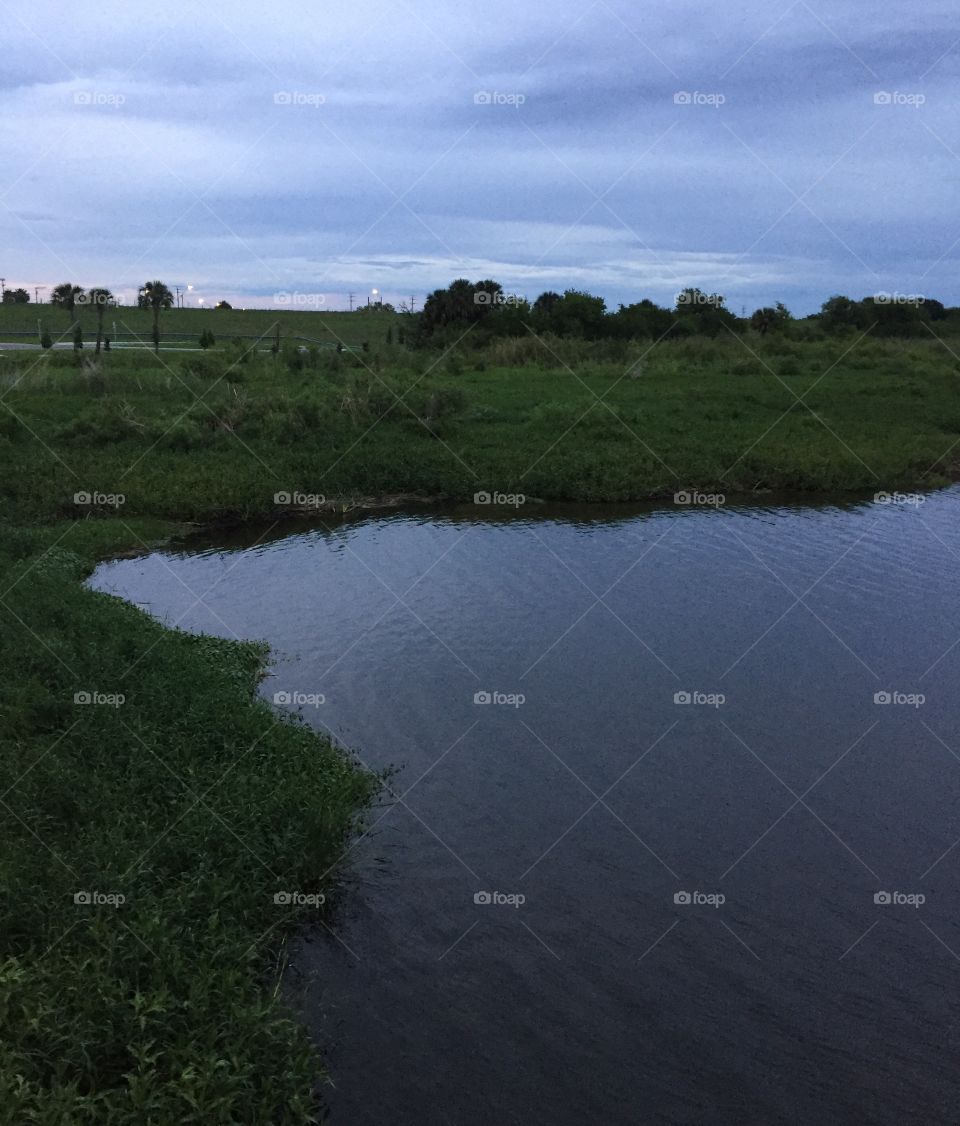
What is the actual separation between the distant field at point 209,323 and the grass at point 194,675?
1569 inches

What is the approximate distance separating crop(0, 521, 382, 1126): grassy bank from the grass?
0.08 feet

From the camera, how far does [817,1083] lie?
6.69 metres

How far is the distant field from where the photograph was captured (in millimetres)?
74875

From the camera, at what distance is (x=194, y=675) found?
11797mm

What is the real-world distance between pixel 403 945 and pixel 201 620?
8.54 metres

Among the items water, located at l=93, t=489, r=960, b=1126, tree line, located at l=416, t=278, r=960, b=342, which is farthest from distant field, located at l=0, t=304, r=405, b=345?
water, located at l=93, t=489, r=960, b=1126

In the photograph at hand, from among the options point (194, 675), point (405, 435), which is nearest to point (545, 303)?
point (405, 435)

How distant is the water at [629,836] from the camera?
685 centimetres

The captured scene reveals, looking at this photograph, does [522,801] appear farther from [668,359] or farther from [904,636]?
[668,359]

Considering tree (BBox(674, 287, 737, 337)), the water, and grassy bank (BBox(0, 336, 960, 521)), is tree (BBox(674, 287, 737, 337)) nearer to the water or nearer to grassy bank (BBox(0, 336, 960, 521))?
grassy bank (BBox(0, 336, 960, 521))

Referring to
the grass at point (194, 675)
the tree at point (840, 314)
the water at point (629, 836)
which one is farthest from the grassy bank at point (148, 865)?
the tree at point (840, 314)

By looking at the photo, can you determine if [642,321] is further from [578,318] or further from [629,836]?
[629,836]

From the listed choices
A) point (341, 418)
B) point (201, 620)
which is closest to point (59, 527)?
point (201, 620)

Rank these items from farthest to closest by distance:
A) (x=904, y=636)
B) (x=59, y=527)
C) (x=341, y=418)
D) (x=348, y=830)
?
1. (x=341, y=418)
2. (x=59, y=527)
3. (x=904, y=636)
4. (x=348, y=830)
